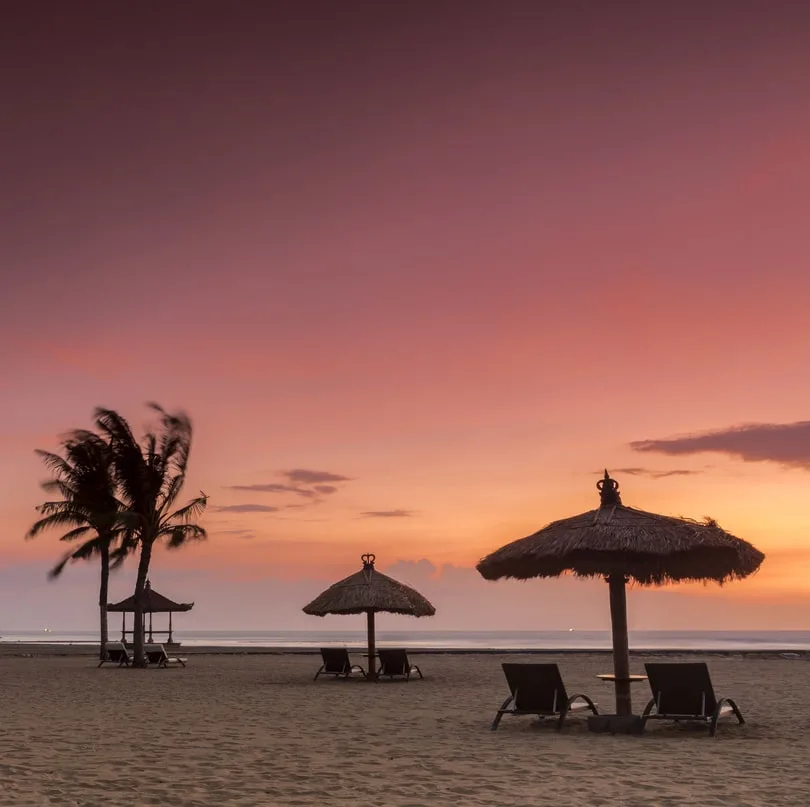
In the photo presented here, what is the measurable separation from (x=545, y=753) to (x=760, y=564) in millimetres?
3930

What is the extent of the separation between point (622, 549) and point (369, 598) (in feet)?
34.6

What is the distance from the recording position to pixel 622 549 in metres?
10.7

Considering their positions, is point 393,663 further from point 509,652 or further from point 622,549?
point 509,652

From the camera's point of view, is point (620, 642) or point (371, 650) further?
point (371, 650)

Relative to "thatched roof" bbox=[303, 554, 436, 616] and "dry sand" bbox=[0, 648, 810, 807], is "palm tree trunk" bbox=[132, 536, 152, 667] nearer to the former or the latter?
"thatched roof" bbox=[303, 554, 436, 616]

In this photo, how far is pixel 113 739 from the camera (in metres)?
10.2

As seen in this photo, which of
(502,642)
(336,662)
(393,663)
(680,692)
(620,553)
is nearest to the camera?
(680,692)

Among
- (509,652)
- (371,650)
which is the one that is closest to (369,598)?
(371,650)

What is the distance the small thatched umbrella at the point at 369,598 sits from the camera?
2054 cm

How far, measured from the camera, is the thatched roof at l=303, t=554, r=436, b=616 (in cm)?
2059

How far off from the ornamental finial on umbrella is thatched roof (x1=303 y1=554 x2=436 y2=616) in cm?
976

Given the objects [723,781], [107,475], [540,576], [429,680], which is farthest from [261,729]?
[107,475]

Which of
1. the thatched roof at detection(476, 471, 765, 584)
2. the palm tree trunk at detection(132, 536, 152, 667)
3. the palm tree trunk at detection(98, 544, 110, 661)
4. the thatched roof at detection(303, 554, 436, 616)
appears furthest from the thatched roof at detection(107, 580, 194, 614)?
the thatched roof at detection(476, 471, 765, 584)

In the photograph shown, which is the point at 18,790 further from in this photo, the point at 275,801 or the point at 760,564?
the point at 760,564
